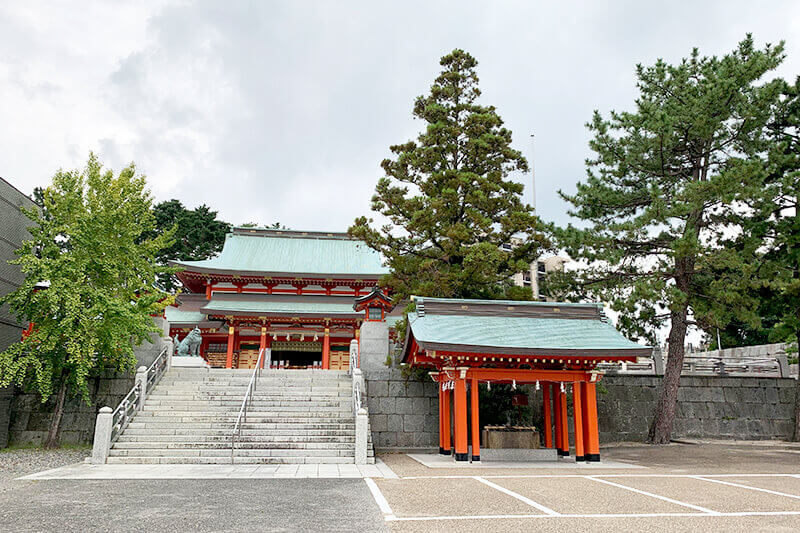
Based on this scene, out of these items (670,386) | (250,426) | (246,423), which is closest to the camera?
(250,426)

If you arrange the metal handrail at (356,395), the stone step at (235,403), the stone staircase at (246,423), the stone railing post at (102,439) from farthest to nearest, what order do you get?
the stone step at (235,403), the metal handrail at (356,395), the stone staircase at (246,423), the stone railing post at (102,439)

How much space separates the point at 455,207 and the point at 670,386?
904cm

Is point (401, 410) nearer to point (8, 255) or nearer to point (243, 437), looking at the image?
point (243, 437)

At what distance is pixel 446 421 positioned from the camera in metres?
14.3

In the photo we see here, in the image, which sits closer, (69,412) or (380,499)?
(380,499)

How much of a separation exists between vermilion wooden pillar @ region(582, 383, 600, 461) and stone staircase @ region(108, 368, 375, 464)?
5251 mm

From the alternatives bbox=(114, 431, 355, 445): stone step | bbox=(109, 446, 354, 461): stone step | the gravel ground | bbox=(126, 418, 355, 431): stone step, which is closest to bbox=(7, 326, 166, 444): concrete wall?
the gravel ground

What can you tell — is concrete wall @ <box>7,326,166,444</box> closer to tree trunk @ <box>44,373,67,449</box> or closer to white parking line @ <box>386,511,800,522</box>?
tree trunk @ <box>44,373,67,449</box>

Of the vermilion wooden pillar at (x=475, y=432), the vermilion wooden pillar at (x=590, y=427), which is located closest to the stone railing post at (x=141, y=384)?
the vermilion wooden pillar at (x=475, y=432)

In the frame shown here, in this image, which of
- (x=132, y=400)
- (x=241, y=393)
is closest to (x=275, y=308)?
(x=241, y=393)

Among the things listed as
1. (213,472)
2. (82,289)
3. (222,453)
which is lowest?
(213,472)

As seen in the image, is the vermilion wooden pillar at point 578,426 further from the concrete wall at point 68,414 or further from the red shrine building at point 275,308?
the concrete wall at point 68,414

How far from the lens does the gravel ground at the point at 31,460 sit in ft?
33.4

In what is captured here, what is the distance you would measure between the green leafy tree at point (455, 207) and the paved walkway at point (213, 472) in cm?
622
